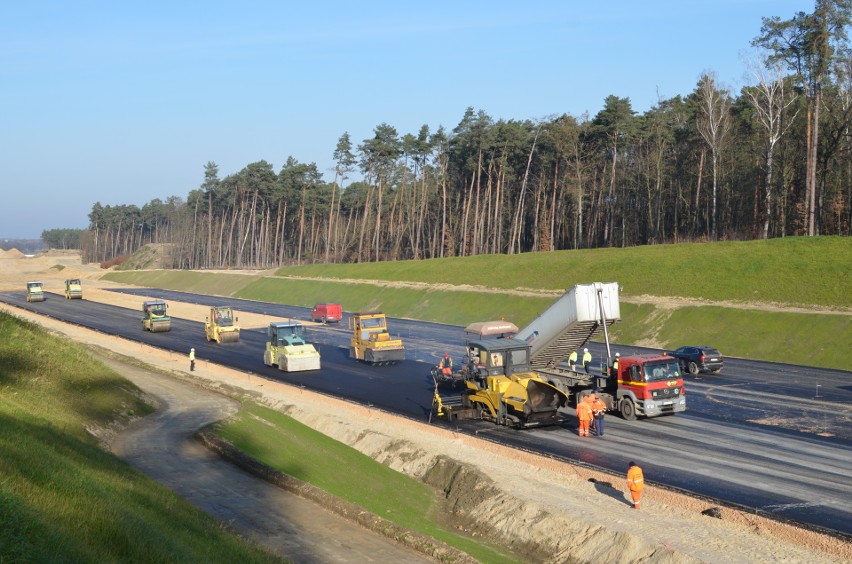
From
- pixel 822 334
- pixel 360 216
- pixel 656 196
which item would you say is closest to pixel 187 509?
pixel 822 334

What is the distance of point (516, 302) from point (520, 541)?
51.0 m

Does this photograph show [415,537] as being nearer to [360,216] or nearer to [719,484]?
[719,484]

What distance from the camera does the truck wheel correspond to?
31722 millimetres

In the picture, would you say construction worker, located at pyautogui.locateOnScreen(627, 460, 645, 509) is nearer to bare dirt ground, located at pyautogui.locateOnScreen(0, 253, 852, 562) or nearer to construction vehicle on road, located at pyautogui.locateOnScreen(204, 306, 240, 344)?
bare dirt ground, located at pyautogui.locateOnScreen(0, 253, 852, 562)

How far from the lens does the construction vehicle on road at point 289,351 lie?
148ft

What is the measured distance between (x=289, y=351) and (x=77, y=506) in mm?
33924

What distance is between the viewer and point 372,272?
334ft

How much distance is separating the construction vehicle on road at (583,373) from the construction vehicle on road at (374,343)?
13076 mm

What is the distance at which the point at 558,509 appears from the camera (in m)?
20.3

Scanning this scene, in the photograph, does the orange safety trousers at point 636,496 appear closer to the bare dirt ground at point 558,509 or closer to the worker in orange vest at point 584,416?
the bare dirt ground at point 558,509

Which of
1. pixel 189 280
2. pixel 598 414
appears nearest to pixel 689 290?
pixel 598 414

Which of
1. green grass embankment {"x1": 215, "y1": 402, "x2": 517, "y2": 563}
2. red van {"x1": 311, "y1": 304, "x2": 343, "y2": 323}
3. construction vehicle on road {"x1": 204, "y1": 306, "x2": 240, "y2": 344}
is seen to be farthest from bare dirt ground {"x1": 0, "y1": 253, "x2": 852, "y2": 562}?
red van {"x1": 311, "y1": 304, "x2": 343, "y2": 323}

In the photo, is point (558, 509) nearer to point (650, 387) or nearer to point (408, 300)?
point (650, 387)

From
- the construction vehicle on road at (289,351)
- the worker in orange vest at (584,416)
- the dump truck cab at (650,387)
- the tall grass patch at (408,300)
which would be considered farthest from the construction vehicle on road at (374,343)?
the tall grass patch at (408,300)
